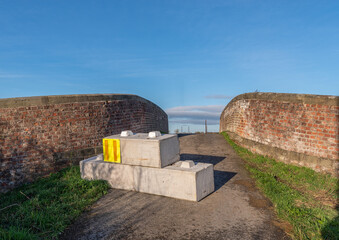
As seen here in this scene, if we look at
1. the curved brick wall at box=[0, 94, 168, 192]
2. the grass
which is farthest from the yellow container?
the grass

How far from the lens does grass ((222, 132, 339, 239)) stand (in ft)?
14.9

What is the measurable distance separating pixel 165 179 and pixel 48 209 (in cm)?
259

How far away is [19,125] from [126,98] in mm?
4273

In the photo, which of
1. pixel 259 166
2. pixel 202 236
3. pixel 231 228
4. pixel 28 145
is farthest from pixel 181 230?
pixel 28 145

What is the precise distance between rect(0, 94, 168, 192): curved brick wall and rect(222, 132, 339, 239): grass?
562cm

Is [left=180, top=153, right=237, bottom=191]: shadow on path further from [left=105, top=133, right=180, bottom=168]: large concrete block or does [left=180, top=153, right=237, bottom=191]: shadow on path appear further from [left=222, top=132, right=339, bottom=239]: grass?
[left=105, top=133, right=180, bottom=168]: large concrete block

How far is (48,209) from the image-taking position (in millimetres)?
5492

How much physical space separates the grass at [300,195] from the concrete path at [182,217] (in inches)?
12.3

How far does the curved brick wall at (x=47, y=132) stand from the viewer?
816 centimetres

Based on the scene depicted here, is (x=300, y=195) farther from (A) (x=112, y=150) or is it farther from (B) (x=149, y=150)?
(A) (x=112, y=150)

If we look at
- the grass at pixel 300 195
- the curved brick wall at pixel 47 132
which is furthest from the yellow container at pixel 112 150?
the grass at pixel 300 195

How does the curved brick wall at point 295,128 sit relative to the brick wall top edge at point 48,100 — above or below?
below

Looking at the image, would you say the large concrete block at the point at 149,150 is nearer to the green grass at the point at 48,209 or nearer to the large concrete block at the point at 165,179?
the large concrete block at the point at 165,179

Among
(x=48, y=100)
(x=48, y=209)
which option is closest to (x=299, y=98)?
(x=48, y=209)
